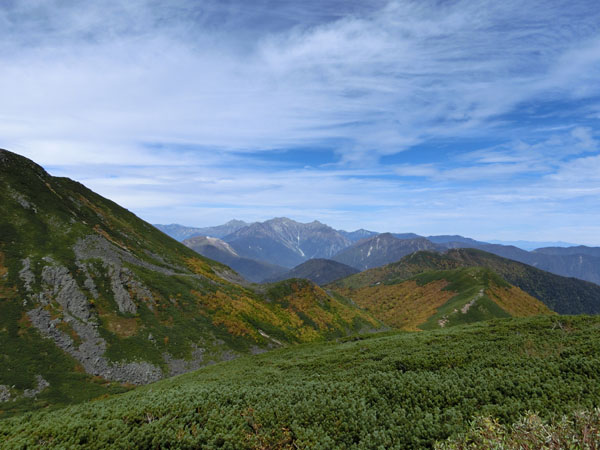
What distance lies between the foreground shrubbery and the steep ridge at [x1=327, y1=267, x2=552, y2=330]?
Result: 117757mm

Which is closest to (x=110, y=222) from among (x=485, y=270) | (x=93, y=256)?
(x=93, y=256)

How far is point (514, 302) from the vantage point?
138 metres

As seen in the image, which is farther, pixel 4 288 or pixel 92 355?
pixel 4 288

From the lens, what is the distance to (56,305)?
5125 cm

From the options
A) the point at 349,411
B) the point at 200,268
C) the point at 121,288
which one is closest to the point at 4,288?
the point at 121,288

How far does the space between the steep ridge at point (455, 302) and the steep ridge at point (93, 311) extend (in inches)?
2218

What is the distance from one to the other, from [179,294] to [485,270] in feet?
555

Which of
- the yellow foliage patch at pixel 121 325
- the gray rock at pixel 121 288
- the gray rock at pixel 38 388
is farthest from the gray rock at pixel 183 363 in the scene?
the gray rock at pixel 38 388

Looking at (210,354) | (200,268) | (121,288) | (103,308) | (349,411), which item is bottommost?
(210,354)

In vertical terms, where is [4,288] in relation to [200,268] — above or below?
above

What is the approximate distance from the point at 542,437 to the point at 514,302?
165m

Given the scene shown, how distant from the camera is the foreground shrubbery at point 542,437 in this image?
7.96 m

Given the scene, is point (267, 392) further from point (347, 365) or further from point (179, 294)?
point (179, 294)

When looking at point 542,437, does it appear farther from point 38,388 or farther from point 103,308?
point 103,308
